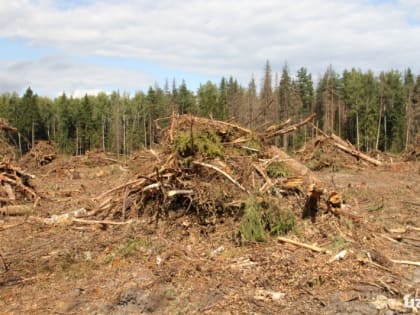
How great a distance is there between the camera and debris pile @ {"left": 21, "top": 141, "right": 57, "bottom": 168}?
60.3ft

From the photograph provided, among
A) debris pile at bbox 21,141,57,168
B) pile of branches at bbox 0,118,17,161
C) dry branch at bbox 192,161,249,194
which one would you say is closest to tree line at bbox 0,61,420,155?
debris pile at bbox 21,141,57,168

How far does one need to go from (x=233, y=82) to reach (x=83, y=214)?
53.8m

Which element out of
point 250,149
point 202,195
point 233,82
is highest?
point 233,82

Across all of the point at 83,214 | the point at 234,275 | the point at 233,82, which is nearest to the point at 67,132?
the point at 233,82

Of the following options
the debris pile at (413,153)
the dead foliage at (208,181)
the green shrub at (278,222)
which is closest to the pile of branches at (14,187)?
the dead foliage at (208,181)

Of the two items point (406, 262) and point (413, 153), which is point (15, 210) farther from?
point (413, 153)

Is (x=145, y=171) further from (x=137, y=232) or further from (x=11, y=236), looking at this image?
(x=11, y=236)

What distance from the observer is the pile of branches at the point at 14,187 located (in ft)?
30.5

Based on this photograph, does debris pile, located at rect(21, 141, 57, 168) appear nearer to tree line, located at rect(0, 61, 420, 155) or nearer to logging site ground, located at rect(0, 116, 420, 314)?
logging site ground, located at rect(0, 116, 420, 314)

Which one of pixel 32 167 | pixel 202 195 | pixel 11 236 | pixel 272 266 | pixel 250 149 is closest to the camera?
pixel 272 266

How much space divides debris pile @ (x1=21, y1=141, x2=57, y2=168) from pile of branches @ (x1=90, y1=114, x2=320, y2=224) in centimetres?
1196

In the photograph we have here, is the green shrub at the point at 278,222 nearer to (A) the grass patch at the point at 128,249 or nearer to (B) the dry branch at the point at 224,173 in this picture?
(B) the dry branch at the point at 224,173

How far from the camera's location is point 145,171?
7316 millimetres

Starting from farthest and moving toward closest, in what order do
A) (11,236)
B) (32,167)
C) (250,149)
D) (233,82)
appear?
1. (233,82)
2. (32,167)
3. (250,149)
4. (11,236)
